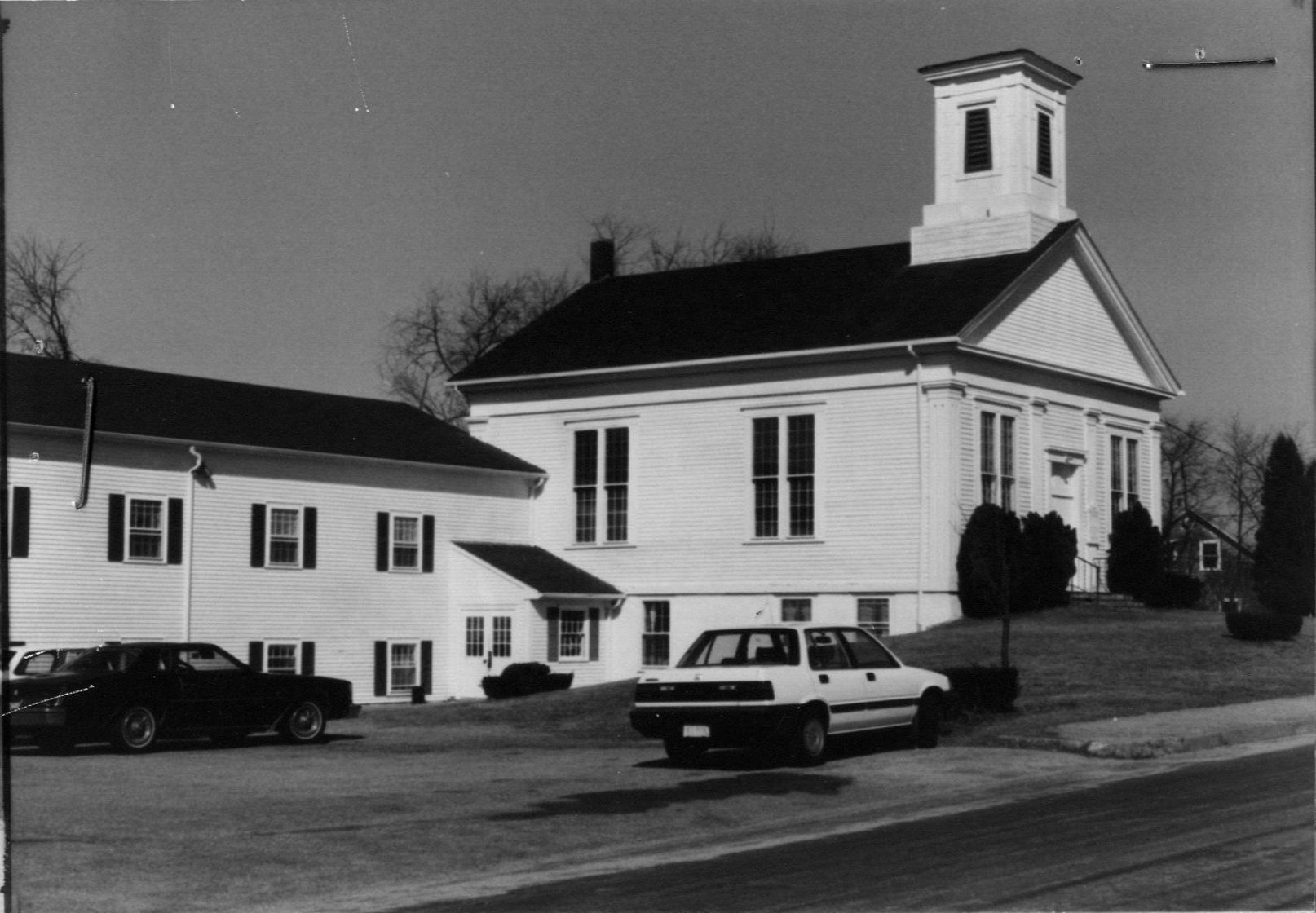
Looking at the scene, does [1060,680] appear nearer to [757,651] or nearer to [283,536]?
[757,651]

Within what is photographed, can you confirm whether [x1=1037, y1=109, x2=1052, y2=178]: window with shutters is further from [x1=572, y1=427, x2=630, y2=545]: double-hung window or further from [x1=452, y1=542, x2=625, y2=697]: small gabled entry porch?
[x1=452, y1=542, x2=625, y2=697]: small gabled entry porch

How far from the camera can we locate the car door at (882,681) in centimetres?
A: 2103

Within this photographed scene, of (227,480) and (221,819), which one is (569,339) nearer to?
(227,480)

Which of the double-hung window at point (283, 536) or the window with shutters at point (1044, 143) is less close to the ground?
the window with shutters at point (1044, 143)

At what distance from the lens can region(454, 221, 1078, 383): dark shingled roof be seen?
40312mm

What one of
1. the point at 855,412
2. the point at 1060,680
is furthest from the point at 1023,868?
the point at 855,412

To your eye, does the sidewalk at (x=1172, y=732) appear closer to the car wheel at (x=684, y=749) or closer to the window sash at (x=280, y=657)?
the car wheel at (x=684, y=749)

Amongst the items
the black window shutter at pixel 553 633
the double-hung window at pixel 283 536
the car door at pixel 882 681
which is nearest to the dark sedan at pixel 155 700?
the car door at pixel 882 681

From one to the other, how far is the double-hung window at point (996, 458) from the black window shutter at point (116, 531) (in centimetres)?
1812

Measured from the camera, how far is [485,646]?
41000 mm

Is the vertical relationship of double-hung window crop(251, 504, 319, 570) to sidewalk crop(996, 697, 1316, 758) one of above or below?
above

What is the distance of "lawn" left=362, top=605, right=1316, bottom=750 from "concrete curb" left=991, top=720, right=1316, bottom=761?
0.84 m

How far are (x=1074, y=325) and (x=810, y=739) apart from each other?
25325mm

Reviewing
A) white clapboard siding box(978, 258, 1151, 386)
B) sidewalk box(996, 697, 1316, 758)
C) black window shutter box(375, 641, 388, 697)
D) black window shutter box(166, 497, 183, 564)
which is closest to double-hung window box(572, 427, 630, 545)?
black window shutter box(375, 641, 388, 697)
